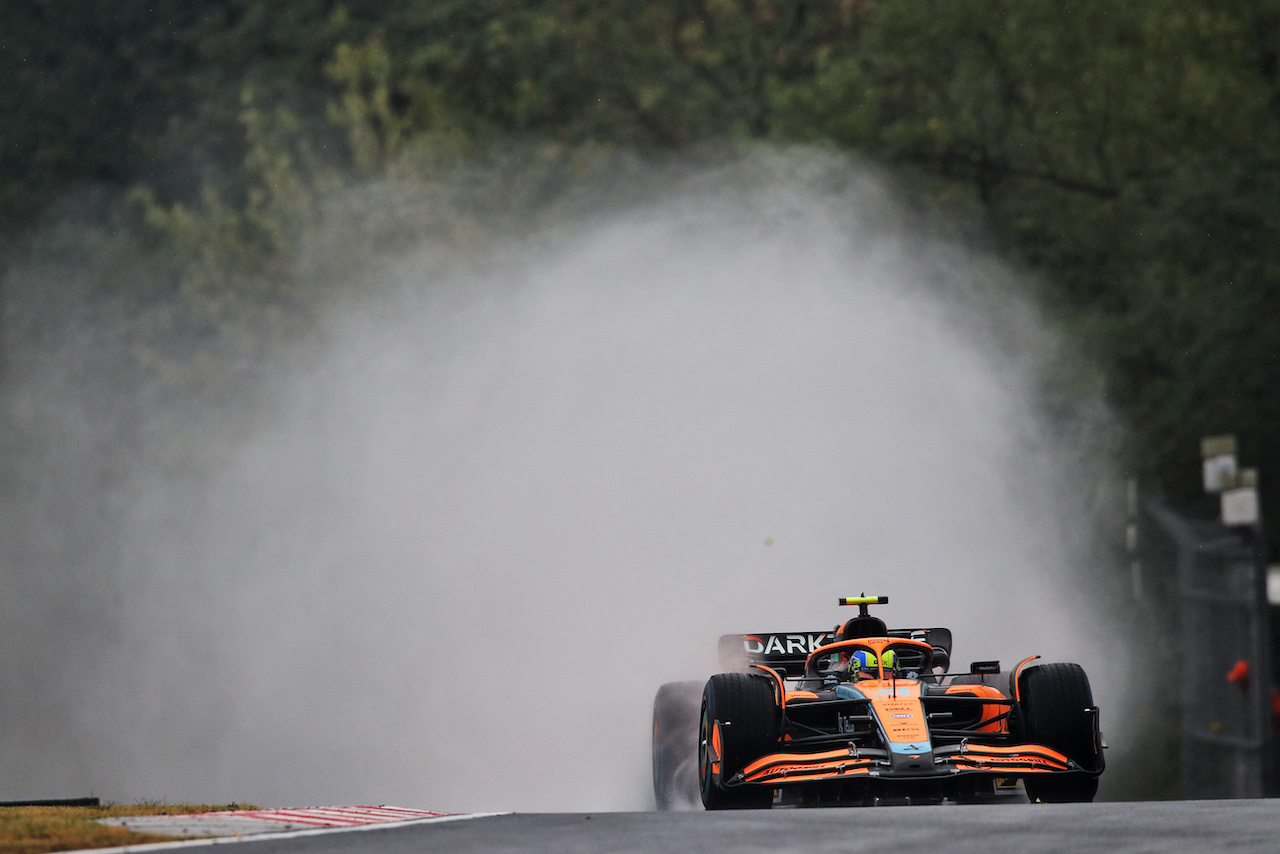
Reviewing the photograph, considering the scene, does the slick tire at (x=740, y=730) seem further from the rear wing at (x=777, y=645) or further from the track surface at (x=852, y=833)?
the rear wing at (x=777, y=645)

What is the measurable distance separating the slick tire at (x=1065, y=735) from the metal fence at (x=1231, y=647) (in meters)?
7.77

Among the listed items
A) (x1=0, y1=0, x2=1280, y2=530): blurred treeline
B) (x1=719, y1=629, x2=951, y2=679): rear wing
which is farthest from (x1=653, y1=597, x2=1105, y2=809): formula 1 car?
(x1=0, y1=0, x2=1280, y2=530): blurred treeline

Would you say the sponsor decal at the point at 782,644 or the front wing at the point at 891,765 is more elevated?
the sponsor decal at the point at 782,644

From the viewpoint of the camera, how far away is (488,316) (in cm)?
3422

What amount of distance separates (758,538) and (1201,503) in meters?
10.1

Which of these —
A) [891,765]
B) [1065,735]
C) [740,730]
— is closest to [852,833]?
[891,765]

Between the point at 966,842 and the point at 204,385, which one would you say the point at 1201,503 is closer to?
the point at 204,385

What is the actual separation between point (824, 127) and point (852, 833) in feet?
97.1

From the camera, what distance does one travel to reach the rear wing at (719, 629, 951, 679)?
15977mm

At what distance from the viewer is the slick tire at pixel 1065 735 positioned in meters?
12.8

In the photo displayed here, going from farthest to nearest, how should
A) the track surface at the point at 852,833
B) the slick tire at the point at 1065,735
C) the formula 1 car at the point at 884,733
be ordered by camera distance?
the slick tire at the point at 1065,735 → the formula 1 car at the point at 884,733 → the track surface at the point at 852,833

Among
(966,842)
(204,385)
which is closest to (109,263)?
(204,385)

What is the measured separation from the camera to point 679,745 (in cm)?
1571

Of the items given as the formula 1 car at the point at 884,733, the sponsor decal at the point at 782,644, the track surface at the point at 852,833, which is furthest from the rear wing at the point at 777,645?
the track surface at the point at 852,833
